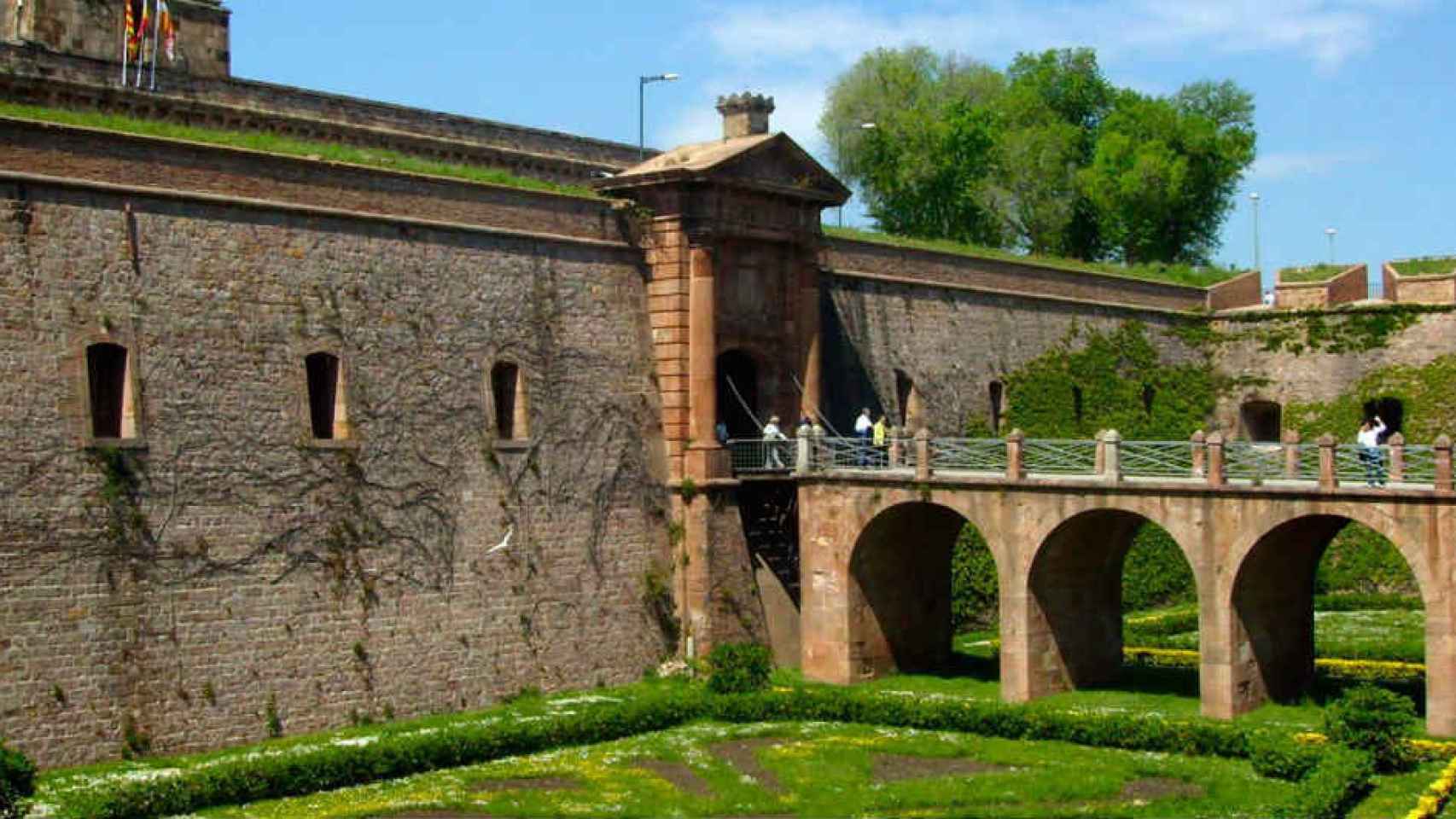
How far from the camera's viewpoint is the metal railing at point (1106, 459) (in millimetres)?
32469

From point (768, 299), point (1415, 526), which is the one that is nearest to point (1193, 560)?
point (1415, 526)

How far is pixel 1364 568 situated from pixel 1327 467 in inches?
757

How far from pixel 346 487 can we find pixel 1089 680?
533 inches

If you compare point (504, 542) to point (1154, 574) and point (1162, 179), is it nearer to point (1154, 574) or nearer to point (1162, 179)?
point (1154, 574)

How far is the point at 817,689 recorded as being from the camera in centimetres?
3409

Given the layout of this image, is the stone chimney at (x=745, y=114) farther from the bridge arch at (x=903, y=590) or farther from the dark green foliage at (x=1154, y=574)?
the dark green foliage at (x=1154, y=574)

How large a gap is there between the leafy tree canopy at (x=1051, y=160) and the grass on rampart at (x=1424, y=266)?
1159cm

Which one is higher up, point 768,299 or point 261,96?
point 261,96

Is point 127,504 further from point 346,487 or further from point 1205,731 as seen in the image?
point 1205,731

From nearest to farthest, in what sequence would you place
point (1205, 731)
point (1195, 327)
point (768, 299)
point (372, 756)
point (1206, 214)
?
point (372, 756) → point (1205, 731) → point (768, 299) → point (1195, 327) → point (1206, 214)

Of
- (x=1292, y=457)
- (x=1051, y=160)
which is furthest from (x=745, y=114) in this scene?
(x=1051, y=160)

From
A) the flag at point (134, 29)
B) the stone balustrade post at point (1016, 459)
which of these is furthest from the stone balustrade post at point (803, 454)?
the flag at point (134, 29)

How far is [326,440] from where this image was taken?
32.1m

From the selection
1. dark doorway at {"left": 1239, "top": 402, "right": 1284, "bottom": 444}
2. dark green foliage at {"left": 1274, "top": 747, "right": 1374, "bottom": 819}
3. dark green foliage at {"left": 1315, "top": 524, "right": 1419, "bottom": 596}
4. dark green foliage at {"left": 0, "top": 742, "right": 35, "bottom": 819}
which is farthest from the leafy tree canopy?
dark green foliage at {"left": 0, "top": 742, "right": 35, "bottom": 819}
